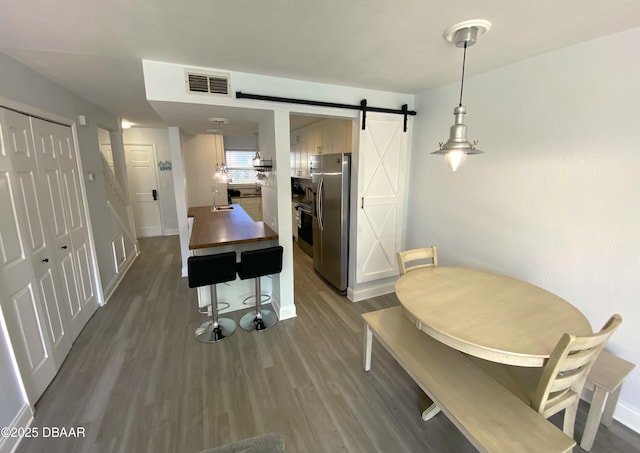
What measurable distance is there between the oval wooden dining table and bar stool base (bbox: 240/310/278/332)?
1.59 m

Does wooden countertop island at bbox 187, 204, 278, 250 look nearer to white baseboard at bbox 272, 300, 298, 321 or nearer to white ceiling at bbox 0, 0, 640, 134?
white baseboard at bbox 272, 300, 298, 321

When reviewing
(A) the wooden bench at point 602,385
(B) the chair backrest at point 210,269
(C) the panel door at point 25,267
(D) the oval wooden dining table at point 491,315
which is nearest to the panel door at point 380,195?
(D) the oval wooden dining table at point 491,315

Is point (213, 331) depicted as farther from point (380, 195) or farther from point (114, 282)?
point (380, 195)

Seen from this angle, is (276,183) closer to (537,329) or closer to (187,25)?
(187,25)

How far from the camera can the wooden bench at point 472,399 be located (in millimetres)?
1174

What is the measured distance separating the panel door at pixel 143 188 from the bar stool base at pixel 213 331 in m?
4.40

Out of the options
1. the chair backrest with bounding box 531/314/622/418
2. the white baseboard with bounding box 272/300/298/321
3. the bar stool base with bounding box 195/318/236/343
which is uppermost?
the chair backrest with bounding box 531/314/622/418

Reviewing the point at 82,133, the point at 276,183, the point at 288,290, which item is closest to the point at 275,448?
the point at 288,290

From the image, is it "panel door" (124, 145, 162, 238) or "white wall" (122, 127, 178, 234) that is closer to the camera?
"white wall" (122, 127, 178, 234)

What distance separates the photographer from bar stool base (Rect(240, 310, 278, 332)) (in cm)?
282

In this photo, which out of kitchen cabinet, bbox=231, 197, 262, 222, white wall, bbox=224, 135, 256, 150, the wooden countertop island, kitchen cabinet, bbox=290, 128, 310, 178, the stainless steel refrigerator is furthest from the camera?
white wall, bbox=224, 135, 256, 150

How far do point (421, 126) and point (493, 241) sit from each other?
5.10 feet

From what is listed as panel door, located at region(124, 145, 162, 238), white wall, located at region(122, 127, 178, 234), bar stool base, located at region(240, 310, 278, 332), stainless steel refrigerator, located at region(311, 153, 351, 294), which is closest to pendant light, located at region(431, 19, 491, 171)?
stainless steel refrigerator, located at region(311, 153, 351, 294)

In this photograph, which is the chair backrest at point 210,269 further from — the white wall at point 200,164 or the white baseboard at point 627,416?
the white wall at point 200,164
